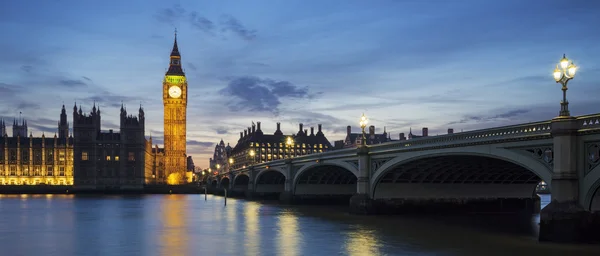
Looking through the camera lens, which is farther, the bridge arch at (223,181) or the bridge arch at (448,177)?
the bridge arch at (223,181)

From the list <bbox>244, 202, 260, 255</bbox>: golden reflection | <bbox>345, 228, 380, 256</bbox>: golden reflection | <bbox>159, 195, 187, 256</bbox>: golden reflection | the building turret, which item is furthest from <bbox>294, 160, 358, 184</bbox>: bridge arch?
the building turret

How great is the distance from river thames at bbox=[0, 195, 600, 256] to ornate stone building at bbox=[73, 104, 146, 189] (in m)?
117

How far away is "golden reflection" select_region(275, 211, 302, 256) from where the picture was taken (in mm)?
30547

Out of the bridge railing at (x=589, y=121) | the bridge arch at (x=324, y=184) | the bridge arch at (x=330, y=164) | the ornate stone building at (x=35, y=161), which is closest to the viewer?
the bridge railing at (x=589, y=121)

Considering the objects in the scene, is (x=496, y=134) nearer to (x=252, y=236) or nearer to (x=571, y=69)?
(x=571, y=69)

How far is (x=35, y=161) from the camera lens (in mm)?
167500

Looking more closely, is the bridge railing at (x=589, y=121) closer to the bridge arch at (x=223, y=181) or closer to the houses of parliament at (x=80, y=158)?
the bridge arch at (x=223, y=181)

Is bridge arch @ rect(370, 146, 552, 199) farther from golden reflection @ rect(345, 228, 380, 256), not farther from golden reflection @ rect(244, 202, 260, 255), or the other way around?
golden reflection @ rect(244, 202, 260, 255)

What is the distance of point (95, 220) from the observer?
50625 mm

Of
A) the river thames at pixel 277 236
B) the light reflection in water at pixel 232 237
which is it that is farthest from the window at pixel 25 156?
the light reflection in water at pixel 232 237

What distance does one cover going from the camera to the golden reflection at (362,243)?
29.8 meters

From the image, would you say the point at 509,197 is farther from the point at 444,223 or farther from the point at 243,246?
the point at 243,246

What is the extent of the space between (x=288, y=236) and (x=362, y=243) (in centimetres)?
594

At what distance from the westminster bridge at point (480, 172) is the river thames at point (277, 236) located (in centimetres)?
251
